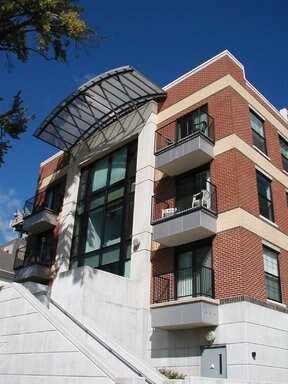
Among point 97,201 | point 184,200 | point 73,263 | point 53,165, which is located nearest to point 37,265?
point 73,263

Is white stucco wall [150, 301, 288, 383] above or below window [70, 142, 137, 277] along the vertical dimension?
below

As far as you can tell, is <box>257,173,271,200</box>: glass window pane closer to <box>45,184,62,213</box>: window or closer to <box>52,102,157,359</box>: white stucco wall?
<box>52,102,157,359</box>: white stucco wall

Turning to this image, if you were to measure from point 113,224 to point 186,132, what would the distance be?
5666mm

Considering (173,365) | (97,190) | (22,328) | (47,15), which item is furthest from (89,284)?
(47,15)

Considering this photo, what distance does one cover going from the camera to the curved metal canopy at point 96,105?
65.1 feet

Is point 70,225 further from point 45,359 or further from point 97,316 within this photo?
point 45,359

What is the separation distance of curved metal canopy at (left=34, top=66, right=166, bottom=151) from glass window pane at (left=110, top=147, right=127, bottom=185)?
1.72m

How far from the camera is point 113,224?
20641mm

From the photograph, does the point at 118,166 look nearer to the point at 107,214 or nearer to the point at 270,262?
the point at 107,214

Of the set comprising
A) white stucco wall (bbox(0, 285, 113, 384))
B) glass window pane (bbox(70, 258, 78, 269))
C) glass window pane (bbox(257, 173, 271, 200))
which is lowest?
white stucco wall (bbox(0, 285, 113, 384))

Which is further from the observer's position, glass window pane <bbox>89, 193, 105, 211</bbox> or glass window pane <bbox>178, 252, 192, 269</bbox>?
glass window pane <bbox>89, 193, 105, 211</bbox>

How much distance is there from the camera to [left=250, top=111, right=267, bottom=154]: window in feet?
60.4

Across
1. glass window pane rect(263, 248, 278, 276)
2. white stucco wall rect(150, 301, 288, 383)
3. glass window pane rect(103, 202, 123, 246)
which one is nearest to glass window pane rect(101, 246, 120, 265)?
glass window pane rect(103, 202, 123, 246)

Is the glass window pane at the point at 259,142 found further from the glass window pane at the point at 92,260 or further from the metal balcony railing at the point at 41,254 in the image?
the metal balcony railing at the point at 41,254
